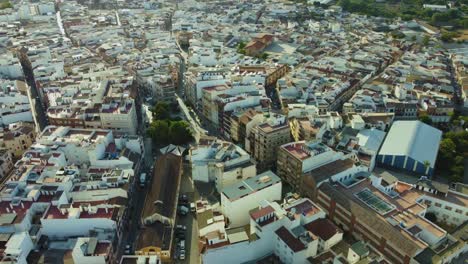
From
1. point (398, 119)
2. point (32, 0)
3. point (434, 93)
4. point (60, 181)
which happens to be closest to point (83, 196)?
point (60, 181)

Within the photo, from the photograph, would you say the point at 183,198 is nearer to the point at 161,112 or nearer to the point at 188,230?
the point at 188,230

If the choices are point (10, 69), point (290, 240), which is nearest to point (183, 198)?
point (290, 240)

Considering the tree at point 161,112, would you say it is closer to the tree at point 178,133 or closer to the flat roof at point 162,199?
the tree at point 178,133

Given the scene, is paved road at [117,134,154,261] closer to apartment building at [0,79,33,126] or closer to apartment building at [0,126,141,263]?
apartment building at [0,126,141,263]

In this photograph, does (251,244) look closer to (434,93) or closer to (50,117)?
(50,117)

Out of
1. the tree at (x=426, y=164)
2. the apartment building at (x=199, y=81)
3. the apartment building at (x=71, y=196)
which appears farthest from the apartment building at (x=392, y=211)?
the apartment building at (x=199, y=81)
